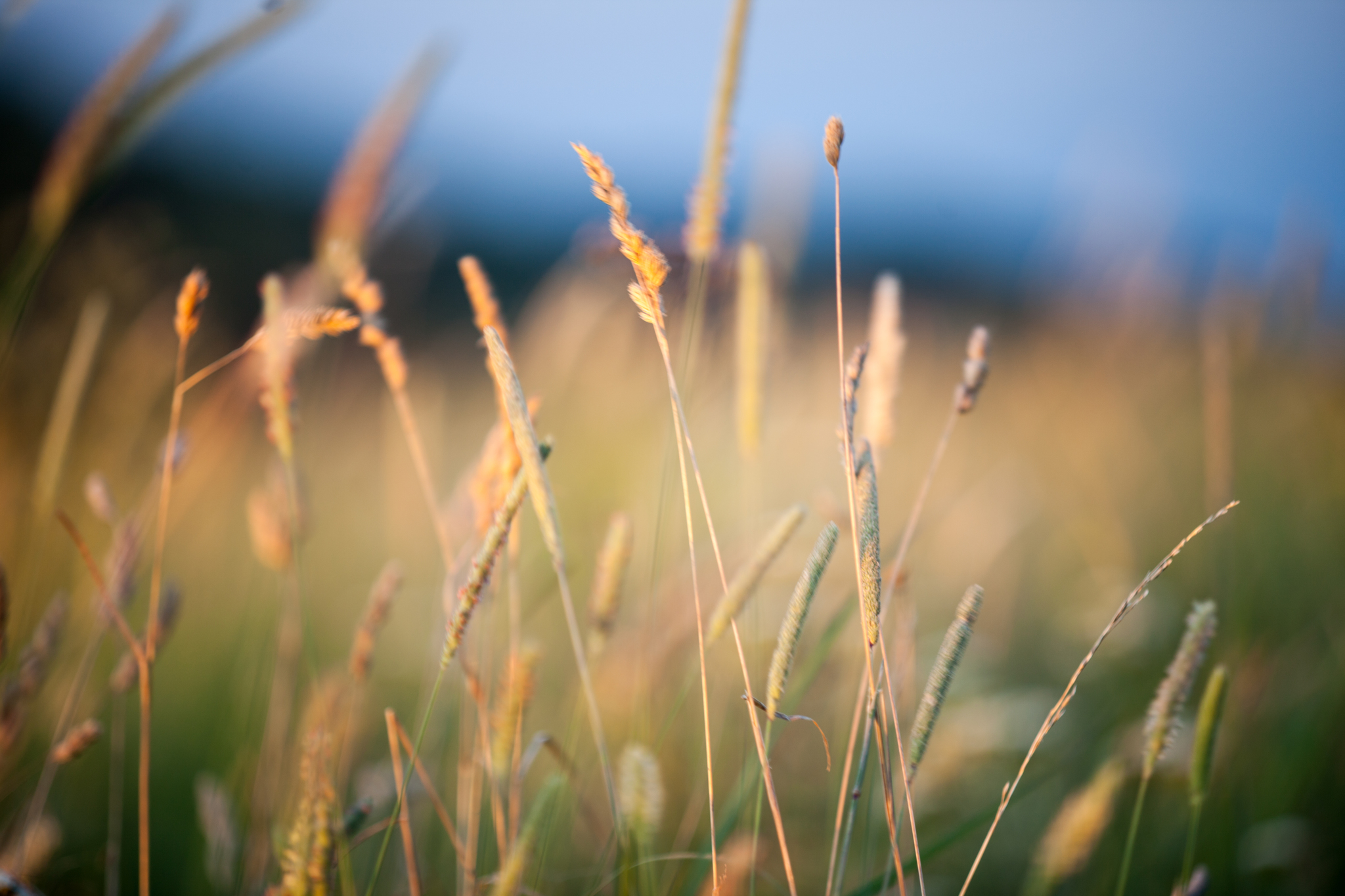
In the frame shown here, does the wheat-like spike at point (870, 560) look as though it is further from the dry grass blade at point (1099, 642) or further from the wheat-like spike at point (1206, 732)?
the wheat-like spike at point (1206, 732)

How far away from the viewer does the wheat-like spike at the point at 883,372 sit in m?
0.74

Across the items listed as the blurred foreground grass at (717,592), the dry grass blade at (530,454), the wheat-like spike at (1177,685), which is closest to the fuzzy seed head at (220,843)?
the blurred foreground grass at (717,592)

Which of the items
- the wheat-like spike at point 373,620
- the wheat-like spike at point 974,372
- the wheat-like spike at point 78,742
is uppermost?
the wheat-like spike at point 974,372

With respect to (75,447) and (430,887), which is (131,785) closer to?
(430,887)

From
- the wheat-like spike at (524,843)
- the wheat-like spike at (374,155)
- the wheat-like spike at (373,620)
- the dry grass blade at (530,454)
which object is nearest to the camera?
the dry grass blade at (530,454)

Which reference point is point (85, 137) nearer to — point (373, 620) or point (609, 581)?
point (373, 620)

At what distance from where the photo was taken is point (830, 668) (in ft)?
4.44

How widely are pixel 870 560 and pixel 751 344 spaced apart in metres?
0.38

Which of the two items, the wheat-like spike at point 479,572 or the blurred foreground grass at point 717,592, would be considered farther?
the blurred foreground grass at point 717,592

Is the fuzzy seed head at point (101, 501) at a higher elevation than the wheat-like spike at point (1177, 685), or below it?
higher

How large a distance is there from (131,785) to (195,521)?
110 centimetres

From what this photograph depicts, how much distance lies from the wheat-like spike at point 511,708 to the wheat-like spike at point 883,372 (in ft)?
1.40

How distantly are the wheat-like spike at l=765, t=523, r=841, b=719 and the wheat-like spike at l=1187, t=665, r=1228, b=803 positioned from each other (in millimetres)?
401

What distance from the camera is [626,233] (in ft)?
1.72
